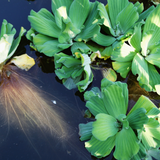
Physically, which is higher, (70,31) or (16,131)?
(70,31)

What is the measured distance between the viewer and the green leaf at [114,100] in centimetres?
151

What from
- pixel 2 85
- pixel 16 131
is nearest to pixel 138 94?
pixel 16 131

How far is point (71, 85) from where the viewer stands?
1.85 meters

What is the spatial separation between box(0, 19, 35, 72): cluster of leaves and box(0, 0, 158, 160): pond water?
0.09 m

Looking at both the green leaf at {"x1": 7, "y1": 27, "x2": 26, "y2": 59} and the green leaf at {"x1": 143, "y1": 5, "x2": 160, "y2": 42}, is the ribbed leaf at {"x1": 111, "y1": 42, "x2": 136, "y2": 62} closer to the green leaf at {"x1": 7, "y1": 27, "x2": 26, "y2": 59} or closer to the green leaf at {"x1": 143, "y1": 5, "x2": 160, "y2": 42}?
the green leaf at {"x1": 143, "y1": 5, "x2": 160, "y2": 42}

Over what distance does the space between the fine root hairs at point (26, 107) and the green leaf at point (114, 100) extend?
17.7 inches

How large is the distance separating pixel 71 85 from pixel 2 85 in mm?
706

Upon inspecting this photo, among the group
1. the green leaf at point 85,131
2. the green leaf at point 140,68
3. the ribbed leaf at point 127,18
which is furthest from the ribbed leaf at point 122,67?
the green leaf at point 85,131

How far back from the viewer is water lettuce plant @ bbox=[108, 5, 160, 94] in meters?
1.76

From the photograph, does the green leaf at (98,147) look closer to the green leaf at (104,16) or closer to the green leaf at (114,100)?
the green leaf at (114,100)

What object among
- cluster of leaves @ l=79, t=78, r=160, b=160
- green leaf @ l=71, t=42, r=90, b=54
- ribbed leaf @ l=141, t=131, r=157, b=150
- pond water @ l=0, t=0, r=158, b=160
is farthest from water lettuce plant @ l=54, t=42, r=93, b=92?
ribbed leaf @ l=141, t=131, r=157, b=150

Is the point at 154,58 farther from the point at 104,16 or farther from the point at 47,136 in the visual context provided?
the point at 47,136

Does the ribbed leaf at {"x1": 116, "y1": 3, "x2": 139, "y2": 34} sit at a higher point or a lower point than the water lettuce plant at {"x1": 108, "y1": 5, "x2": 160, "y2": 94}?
higher

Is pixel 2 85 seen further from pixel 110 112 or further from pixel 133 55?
pixel 133 55
